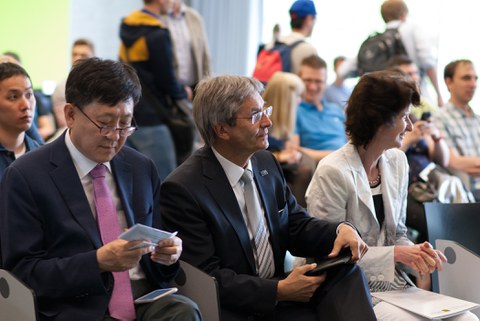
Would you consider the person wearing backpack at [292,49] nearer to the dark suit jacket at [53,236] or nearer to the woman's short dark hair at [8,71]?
the woman's short dark hair at [8,71]

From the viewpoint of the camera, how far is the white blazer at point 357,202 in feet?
10.6

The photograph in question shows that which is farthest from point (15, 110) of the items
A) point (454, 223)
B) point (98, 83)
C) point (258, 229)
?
point (454, 223)

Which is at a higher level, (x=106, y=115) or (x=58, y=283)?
(x=106, y=115)

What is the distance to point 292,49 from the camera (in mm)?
6020

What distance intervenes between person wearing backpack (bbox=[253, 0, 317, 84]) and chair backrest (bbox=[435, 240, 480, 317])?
2825 millimetres

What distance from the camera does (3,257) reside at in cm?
257

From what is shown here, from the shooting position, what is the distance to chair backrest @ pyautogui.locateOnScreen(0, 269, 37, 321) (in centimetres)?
240

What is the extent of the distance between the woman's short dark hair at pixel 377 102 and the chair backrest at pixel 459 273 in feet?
1.83

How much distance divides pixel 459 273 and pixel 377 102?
0.79 m

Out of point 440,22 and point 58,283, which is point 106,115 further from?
point 440,22

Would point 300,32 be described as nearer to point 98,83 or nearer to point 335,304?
point 335,304

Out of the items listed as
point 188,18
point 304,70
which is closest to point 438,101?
point 304,70

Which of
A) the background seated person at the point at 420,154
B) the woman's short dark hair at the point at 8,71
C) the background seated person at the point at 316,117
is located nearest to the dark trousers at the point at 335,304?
the woman's short dark hair at the point at 8,71

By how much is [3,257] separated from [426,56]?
4353mm
